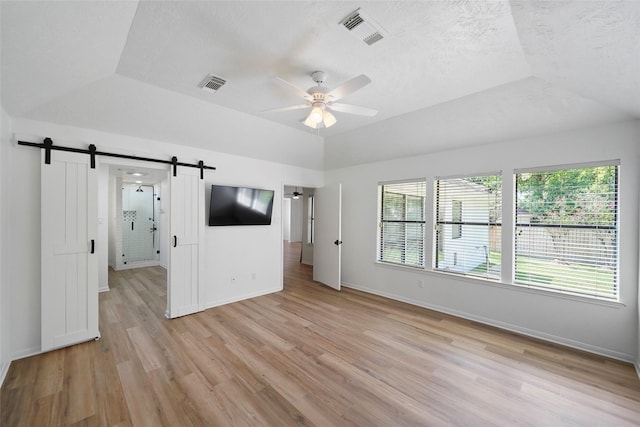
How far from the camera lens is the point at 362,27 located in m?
1.88

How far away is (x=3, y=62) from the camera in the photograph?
69.1 inches

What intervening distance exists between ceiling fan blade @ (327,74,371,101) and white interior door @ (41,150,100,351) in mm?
2982

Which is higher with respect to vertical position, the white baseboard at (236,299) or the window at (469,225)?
the window at (469,225)

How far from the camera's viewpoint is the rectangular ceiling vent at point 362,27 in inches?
70.4

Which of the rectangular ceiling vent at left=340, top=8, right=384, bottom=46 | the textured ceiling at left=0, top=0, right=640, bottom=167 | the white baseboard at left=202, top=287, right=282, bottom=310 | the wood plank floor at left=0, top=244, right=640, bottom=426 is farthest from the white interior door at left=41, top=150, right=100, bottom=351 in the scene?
the rectangular ceiling vent at left=340, top=8, right=384, bottom=46

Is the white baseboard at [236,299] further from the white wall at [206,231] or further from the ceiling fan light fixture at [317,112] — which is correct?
the ceiling fan light fixture at [317,112]

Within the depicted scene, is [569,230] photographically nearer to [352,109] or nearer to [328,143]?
[352,109]

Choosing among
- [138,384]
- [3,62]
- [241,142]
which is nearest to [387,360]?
[138,384]

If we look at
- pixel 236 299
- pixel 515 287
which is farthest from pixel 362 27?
pixel 236 299

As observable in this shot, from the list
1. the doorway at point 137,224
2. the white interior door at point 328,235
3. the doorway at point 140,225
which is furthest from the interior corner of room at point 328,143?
the doorway at point 140,225

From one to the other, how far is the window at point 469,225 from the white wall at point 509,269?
0.44 ft

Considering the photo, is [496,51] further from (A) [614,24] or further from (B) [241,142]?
(B) [241,142]

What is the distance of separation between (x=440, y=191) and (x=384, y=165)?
1118mm

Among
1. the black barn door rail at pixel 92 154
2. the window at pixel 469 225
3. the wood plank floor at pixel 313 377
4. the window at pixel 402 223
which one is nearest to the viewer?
the wood plank floor at pixel 313 377
